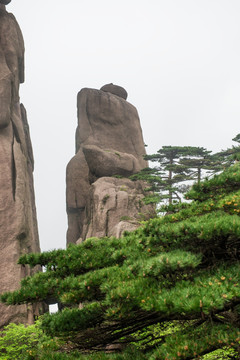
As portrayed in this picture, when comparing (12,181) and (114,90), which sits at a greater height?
(114,90)

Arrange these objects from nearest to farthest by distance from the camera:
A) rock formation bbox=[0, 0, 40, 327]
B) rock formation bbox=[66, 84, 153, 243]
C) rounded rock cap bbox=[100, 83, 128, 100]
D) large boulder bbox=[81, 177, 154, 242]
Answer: rock formation bbox=[0, 0, 40, 327]
large boulder bbox=[81, 177, 154, 242]
rock formation bbox=[66, 84, 153, 243]
rounded rock cap bbox=[100, 83, 128, 100]

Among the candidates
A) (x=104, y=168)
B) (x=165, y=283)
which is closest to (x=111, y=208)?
(x=104, y=168)

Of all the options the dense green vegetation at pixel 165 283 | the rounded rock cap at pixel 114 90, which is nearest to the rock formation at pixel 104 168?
the rounded rock cap at pixel 114 90

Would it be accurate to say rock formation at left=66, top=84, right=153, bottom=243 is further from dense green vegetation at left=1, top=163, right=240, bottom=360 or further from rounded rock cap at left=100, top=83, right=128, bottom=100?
dense green vegetation at left=1, top=163, right=240, bottom=360

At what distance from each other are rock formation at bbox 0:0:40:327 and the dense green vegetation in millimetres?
11573

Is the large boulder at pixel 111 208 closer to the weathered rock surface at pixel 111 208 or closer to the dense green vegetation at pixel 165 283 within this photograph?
the weathered rock surface at pixel 111 208

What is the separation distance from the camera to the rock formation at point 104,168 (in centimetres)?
2220

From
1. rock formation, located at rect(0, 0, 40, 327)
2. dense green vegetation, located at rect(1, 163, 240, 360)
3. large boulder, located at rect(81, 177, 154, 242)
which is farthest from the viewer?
large boulder, located at rect(81, 177, 154, 242)

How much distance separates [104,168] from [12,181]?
874 centimetres

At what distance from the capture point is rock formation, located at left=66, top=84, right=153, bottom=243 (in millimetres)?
22203

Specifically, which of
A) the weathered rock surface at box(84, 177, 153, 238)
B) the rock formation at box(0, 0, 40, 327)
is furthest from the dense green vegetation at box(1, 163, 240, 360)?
the weathered rock surface at box(84, 177, 153, 238)

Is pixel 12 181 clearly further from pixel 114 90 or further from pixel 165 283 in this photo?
pixel 165 283

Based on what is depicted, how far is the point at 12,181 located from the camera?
18750 mm

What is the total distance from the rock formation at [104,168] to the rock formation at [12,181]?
4.61 meters
